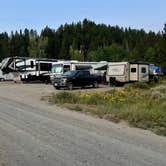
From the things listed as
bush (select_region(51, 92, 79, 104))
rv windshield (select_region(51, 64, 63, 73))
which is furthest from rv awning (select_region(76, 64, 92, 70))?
bush (select_region(51, 92, 79, 104))

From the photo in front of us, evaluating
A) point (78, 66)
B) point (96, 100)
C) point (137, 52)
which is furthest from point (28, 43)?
point (96, 100)

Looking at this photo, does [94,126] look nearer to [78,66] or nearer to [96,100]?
[96,100]

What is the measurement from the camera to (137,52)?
122m

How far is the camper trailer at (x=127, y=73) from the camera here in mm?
47969

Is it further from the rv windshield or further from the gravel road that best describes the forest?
the gravel road

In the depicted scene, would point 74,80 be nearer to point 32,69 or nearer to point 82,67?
point 82,67

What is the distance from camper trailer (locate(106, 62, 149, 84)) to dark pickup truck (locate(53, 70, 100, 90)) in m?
5.78

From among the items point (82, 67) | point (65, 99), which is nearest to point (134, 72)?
point (82, 67)

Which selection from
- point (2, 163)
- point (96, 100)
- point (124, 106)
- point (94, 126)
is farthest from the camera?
point (96, 100)

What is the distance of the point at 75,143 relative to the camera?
1172 cm

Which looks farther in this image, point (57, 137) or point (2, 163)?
point (57, 137)

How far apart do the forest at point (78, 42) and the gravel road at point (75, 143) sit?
112599 millimetres

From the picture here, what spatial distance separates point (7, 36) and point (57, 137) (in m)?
158

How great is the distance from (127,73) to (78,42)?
12132 centimetres
